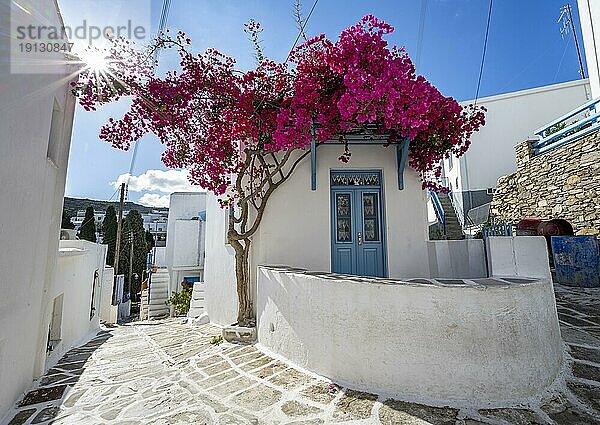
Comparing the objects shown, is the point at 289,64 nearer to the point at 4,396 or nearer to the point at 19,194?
the point at 19,194

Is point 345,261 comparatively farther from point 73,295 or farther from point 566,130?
point 566,130

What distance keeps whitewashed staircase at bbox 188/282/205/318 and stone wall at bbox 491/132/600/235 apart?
12045 mm

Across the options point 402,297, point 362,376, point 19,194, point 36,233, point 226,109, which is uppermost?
point 226,109

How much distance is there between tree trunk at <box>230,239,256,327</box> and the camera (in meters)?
5.72

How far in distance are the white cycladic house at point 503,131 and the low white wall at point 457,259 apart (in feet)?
35.9

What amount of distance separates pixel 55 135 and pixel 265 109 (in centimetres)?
339

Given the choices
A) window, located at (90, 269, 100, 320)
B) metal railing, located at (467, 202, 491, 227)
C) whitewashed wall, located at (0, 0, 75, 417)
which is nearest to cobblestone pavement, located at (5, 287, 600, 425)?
whitewashed wall, located at (0, 0, 75, 417)

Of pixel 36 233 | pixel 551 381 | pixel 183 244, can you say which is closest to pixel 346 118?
pixel 551 381

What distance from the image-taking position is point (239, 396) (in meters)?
3.39

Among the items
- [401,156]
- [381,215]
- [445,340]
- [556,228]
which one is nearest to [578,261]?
[556,228]

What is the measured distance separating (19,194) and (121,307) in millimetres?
23161

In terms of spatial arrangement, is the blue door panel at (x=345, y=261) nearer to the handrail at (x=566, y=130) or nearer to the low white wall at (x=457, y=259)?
the low white wall at (x=457, y=259)

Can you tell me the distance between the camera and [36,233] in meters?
3.88

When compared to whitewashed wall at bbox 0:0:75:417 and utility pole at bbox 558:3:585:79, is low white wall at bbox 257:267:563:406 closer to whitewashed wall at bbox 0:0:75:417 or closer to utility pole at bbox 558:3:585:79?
whitewashed wall at bbox 0:0:75:417
